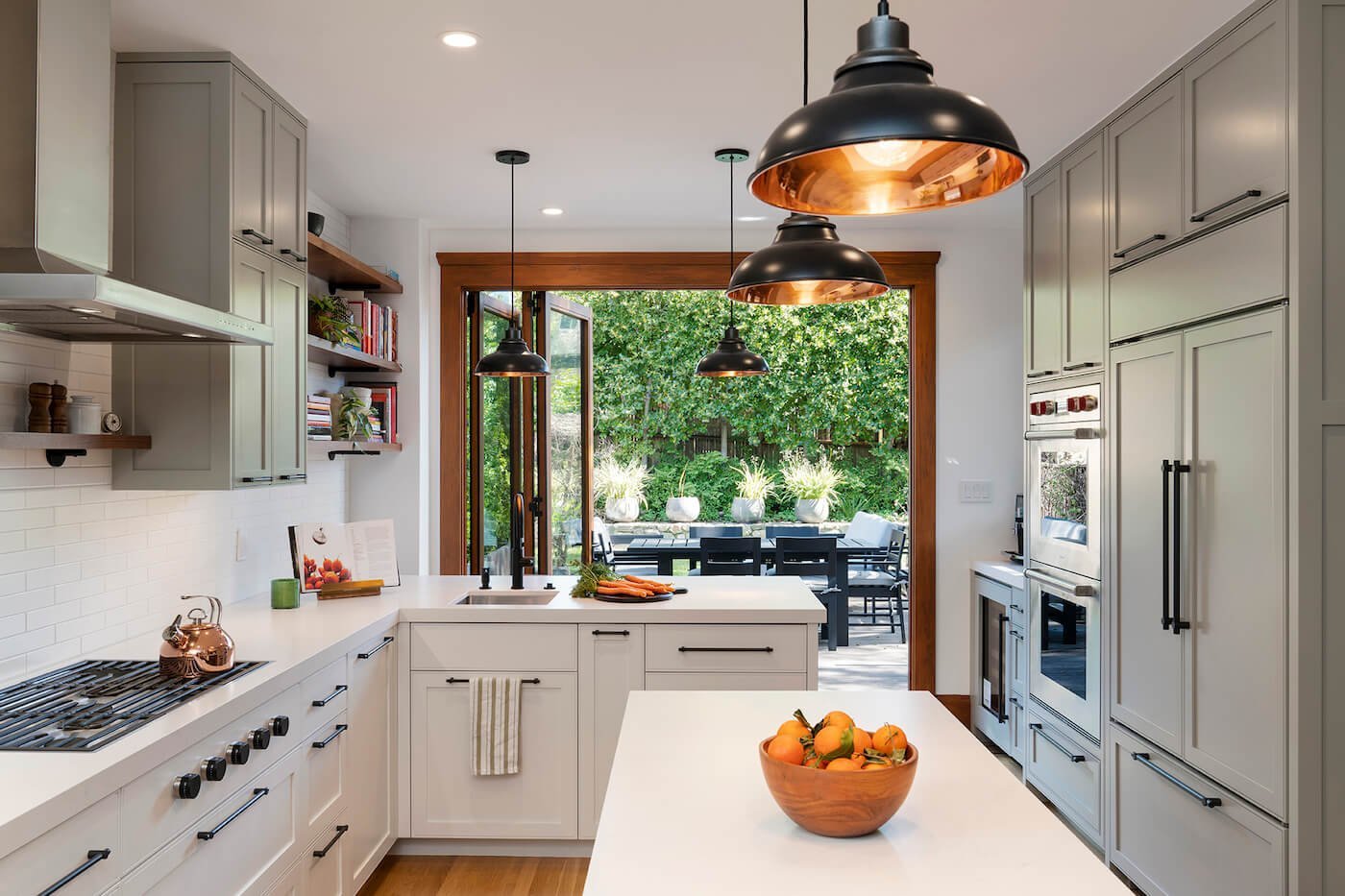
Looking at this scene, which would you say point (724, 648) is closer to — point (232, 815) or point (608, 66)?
point (232, 815)

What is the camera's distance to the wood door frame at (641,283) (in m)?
5.11

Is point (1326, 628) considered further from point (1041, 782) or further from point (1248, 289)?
point (1041, 782)

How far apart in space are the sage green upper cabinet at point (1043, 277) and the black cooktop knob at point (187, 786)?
3276mm

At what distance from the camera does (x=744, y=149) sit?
3.81m

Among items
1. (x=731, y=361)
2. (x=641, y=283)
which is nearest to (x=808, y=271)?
(x=731, y=361)

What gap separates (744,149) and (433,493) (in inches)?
96.7

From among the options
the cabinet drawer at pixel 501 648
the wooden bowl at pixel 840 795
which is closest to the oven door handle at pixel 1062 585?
the cabinet drawer at pixel 501 648

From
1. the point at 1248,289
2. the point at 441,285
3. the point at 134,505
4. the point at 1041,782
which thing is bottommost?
the point at 1041,782

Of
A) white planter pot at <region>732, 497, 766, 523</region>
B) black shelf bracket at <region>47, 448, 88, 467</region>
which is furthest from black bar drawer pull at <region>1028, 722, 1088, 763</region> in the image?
white planter pot at <region>732, 497, 766, 523</region>

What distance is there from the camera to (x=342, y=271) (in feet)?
14.0

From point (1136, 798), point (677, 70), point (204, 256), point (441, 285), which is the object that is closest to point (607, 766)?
point (1136, 798)

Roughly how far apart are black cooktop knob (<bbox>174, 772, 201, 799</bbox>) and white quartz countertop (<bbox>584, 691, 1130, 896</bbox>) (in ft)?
2.83

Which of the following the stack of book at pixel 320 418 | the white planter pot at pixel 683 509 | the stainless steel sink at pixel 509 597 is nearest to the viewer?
the stainless steel sink at pixel 509 597

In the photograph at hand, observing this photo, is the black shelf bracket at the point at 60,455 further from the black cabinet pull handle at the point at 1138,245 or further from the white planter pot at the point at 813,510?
the white planter pot at the point at 813,510
